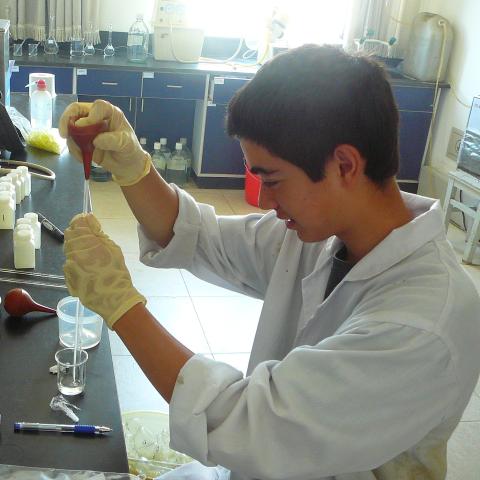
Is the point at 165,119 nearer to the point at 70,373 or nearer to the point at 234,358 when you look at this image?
the point at 234,358

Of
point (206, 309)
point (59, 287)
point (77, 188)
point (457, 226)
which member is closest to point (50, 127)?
point (77, 188)

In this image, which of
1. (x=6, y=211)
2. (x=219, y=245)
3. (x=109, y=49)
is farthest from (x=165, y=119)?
(x=219, y=245)

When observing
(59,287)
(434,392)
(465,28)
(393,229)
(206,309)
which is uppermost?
(465,28)

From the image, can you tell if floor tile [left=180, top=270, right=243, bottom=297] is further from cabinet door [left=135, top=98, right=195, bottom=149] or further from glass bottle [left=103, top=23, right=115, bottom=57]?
glass bottle [left=103, top=23, right=115, bottom=57]

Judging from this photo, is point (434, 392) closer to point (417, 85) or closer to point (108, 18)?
point (417, 85)

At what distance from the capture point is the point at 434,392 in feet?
3.05

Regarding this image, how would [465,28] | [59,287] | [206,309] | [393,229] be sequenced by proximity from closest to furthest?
[393,229], [59,287], [206,309], [465,28]

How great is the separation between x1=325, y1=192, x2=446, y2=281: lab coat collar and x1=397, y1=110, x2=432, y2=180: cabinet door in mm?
3336

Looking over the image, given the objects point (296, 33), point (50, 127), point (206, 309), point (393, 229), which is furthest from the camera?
point (296, 33)

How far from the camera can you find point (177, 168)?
4434 mm

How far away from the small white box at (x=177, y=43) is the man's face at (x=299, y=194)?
10.7ft

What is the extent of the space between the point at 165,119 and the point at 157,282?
1828 millimetres

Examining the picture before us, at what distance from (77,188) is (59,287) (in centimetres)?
66

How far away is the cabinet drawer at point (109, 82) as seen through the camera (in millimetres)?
3895
